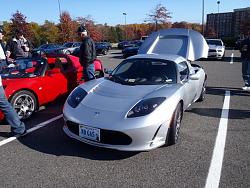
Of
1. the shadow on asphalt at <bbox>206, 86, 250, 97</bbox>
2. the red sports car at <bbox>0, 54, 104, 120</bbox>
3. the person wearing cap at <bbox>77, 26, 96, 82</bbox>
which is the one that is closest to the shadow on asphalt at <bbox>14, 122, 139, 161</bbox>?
the red sports car at <bbox>0, 54, 104, 120</bbox>

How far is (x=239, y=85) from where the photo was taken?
9.18 meters

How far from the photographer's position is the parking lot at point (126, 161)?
324cm

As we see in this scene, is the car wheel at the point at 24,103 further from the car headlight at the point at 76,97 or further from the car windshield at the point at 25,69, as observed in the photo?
the car headlight at the point at 76,97

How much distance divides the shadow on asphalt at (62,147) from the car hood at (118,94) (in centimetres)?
58

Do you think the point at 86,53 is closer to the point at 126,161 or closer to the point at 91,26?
the point at 126,161


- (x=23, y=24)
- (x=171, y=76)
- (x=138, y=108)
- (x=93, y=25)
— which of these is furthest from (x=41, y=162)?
(x=93, y=25)

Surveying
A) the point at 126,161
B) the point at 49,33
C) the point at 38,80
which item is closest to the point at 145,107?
the point at 126,161

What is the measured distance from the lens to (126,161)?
3742 millimetres

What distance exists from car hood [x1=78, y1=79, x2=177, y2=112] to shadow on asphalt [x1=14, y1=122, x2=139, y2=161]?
579 millimetres

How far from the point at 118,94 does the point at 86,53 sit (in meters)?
2.71

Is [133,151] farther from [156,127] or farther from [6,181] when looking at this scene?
[6,181]

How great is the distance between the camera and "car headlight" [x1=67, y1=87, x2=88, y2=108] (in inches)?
170

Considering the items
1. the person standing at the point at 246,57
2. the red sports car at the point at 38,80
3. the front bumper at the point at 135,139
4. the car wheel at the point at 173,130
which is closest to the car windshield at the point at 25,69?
the red sports car at the point at 38,80

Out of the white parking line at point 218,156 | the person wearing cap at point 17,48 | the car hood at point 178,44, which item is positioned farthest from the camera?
the person wearing cap at point 17,48
